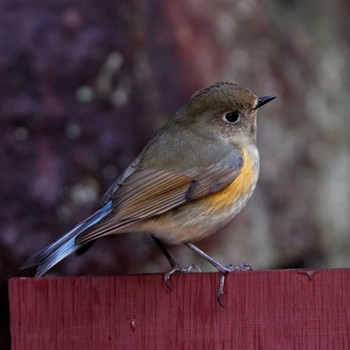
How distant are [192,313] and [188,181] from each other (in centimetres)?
79

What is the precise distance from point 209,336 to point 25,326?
0.58m

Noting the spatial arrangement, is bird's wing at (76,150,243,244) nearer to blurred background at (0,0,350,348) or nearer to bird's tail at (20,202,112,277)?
bird's tail at (20,202,112,277)

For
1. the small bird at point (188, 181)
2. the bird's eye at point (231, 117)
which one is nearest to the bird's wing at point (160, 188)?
the small bird at point (188, 181)

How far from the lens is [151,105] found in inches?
202

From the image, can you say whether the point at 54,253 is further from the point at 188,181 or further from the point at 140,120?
the point at 140,120

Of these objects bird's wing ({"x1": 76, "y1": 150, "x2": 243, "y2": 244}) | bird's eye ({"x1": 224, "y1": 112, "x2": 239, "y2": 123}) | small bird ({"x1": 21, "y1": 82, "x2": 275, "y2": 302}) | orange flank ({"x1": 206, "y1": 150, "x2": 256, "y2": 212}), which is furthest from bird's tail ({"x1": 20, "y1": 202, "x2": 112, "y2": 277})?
bird's eye ({"x1": 224, "y1": 112, "x2": 239, "y2": 123})

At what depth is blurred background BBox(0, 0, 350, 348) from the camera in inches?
196

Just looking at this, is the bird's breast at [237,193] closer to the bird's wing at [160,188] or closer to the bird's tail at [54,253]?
the bird's wing at [160,188]

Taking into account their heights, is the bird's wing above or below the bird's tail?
above

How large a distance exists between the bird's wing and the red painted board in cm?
35

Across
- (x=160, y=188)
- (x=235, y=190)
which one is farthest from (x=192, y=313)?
(x=235, y=190)

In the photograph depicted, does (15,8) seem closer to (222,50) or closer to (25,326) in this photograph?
(222,50)

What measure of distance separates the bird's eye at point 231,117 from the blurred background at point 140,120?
1.78 feet

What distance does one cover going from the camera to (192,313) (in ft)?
11.8
